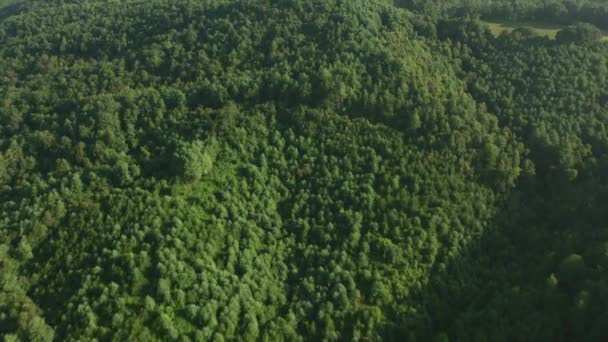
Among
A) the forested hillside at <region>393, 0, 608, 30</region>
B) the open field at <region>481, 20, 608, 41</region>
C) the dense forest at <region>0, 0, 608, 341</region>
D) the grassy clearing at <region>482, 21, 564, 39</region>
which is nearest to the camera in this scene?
the dense forest at <region>0, 0, 608, 341</region>

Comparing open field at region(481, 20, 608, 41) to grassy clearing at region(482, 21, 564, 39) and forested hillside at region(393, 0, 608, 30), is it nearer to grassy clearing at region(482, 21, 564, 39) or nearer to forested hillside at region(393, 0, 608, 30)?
grassy clearing at region(482, 21, 564, 39)

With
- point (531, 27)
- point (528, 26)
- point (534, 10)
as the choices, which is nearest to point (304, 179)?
point (531, 27)

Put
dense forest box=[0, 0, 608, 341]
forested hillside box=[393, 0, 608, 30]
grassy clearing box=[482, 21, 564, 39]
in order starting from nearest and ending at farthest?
Result: dense forest box=[0, 0, 608, 341] < grassy clearing box=[482, 21, 564, 39] < forested hillside box=[393, 0, 608, 30]

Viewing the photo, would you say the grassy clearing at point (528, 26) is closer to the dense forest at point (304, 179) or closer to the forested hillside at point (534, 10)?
the forested hillside at point (534, 10)

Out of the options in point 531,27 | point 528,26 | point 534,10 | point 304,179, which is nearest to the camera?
point 304,179

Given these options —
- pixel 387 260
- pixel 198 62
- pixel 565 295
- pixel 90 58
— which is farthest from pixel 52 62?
pixel 565 295

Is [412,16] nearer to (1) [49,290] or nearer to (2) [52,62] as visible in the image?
(2) [52,62]

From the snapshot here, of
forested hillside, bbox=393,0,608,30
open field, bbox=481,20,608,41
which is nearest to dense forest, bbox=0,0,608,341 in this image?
open field, bbox=481,20,608,41

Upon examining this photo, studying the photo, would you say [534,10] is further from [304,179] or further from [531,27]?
[304,179]
